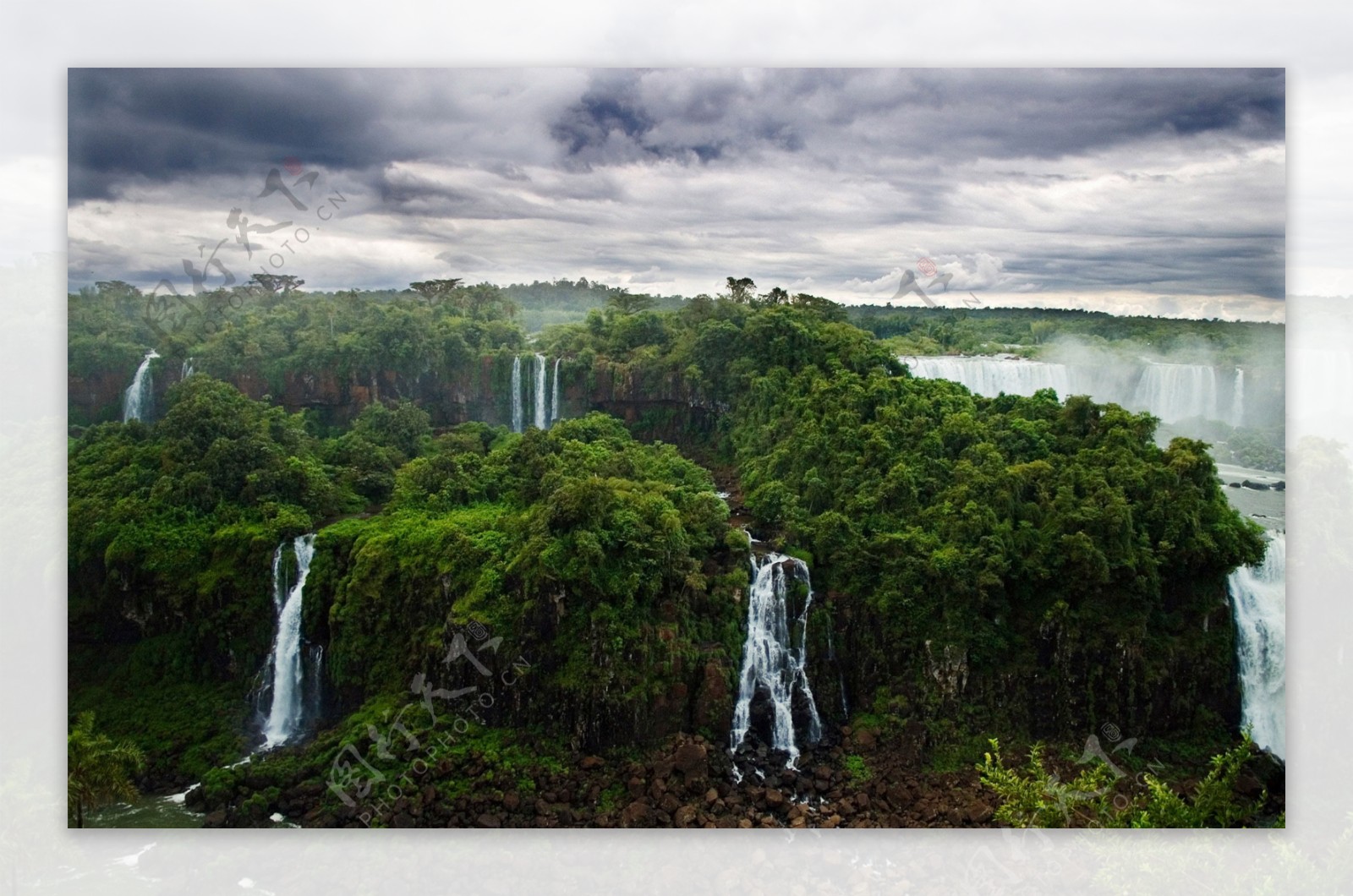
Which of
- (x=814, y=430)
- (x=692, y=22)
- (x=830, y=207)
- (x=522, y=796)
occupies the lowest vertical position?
(x=522, y=796)

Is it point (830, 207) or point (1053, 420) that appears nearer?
point (830, 207)

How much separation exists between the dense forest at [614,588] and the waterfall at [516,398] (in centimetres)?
67

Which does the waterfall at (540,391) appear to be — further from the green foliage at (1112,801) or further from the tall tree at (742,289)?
the green foliage at (1112,801)

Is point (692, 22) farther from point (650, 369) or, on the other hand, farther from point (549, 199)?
point (650, 369)

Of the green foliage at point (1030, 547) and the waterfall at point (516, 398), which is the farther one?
the waterfall at point (516, 398)

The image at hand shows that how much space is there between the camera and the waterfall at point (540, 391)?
8.25 metres

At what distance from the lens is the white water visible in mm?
6637

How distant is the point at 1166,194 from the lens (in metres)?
6.11

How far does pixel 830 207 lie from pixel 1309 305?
3066 mm

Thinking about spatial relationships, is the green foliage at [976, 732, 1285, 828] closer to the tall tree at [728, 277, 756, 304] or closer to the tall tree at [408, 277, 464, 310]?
the tall tree at [728, 277, 756, 304]

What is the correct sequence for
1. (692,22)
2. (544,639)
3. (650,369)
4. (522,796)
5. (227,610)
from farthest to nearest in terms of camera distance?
(650,369) → (227,610) → (544,639) → (522,796) → (692,22)

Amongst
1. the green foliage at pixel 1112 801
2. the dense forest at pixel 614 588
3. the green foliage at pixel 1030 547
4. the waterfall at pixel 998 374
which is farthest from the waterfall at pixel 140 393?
the green foliage at pixel 1112 801

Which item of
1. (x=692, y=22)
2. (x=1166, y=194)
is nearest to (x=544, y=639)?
(x=692, y=22)

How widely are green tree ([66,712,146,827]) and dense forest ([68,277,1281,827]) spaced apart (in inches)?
11.5
